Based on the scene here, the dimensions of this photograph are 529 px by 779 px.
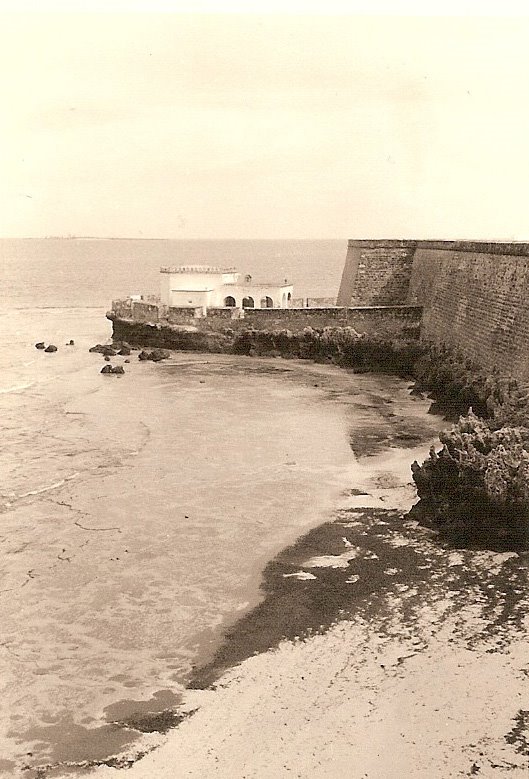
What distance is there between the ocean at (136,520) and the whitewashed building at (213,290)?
6917 millimetres

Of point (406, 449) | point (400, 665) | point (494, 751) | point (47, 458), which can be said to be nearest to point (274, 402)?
point (406, 449)

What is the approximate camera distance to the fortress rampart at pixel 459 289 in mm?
15312

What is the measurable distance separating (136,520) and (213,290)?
1880 centimetres

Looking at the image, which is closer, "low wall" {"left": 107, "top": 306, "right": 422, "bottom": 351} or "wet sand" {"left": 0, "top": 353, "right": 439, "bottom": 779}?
"wet sand" {"left": 0, "top": 353, "right": 439, "bottom": 779}

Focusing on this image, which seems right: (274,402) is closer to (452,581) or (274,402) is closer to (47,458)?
(47,458)

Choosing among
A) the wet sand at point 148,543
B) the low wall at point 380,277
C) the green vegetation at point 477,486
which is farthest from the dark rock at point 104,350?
the green vegetation at point 477,486

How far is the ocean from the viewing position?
603cm

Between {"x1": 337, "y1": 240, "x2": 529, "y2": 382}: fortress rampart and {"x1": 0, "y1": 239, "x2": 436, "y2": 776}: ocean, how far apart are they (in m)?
2.36

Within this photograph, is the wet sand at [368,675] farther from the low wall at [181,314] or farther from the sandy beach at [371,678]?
the low wall at [181,314]

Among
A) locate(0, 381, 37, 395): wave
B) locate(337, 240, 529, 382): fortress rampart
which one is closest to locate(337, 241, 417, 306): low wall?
locate(337, 240, 529, 382): fortress rampart

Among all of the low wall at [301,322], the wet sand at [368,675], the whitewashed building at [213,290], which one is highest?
the whitewashed building at [213,290]

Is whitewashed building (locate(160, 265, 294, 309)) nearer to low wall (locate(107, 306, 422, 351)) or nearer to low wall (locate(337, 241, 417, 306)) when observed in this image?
low wall (locate(107, 306, 422, 351))

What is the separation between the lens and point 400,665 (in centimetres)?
620

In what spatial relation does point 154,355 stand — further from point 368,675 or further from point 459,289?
point 368,675
